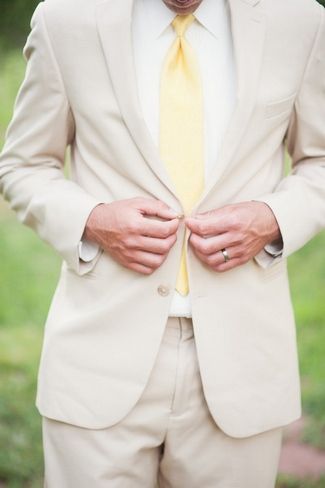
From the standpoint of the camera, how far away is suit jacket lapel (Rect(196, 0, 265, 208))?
253 cm

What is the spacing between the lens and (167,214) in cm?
253

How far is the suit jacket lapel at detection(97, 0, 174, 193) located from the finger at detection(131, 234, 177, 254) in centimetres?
18

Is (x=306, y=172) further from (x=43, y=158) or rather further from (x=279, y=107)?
(x=43, y=158)

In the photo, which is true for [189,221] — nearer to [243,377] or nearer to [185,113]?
[185,113]

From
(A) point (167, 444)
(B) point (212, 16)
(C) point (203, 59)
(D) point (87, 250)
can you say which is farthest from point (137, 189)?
(A) point (167, 444)

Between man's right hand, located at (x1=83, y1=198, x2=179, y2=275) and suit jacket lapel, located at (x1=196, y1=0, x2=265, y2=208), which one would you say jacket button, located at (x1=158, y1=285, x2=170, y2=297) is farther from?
suit jacket lapel, located at (x1=196, y1=0, x2=265, y2=208)

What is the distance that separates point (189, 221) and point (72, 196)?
0.32m

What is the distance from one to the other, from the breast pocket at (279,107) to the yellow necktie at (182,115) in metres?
0.17

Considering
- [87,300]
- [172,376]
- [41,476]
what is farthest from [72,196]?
[41,476]

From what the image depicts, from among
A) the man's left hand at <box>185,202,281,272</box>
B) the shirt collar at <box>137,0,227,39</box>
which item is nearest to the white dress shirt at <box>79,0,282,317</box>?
the shirt collar at <box>137,0,227,39</box>

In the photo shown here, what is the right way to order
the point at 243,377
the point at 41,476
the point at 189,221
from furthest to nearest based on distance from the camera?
the point at 41,476
the point at 243,377
the point at 189,221

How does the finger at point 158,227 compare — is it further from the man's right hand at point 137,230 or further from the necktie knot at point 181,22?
the necktie knot at point 181,22

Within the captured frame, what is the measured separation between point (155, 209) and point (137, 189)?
104mm

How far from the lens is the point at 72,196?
2627mm
